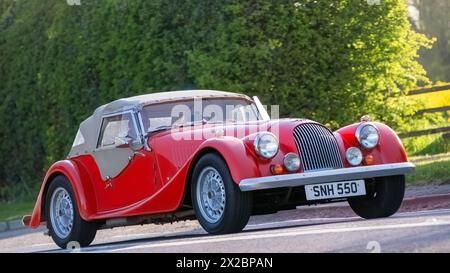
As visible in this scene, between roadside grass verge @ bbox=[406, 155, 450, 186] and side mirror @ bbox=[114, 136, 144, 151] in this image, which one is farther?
roadside grass verge @ bbox=[406, 155, 450, 186]

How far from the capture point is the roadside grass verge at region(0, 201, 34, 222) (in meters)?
21.3

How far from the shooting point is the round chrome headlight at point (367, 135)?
11.6m

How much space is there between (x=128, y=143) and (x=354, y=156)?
2.43 m

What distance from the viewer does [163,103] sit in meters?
12.5

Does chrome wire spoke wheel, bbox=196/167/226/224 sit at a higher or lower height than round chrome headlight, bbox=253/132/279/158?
lower

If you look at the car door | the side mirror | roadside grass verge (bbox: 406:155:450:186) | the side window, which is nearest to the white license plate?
the car door

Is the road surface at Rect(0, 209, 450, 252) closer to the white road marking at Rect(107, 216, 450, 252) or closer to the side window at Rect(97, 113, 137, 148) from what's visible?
the white road marking at Rect(107, 216, 450, 252)

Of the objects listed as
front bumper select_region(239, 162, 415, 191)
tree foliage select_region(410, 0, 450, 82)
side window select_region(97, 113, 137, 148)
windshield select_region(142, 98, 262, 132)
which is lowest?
front bumper select_region(239, 162, 415, 191)

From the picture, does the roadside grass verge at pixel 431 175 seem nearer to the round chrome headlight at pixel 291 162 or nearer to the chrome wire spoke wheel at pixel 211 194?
the round chrome headlight at pixel 291 162

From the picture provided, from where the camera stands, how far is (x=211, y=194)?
10914 millimetres

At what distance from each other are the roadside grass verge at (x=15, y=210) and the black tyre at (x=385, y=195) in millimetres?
10274

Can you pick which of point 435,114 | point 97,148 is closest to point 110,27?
point 435,114

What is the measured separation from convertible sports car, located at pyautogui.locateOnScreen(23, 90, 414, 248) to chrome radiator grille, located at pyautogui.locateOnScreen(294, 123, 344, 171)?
1cm
